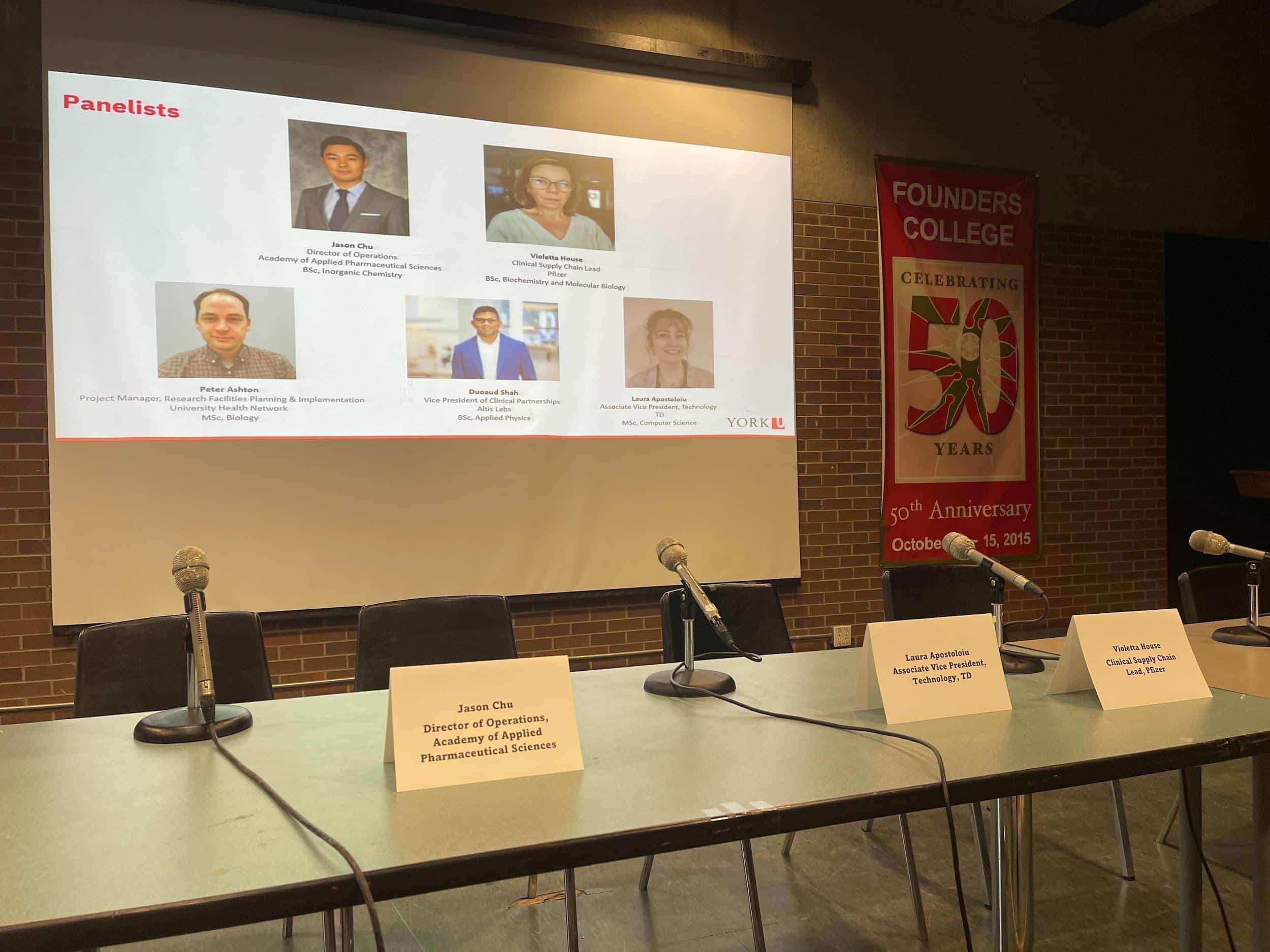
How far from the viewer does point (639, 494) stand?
4.00m

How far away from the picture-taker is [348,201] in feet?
11.6

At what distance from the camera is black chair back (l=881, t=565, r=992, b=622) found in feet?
9.71

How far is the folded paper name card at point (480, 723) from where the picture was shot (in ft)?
4.20

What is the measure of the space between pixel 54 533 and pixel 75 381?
528 millimetres

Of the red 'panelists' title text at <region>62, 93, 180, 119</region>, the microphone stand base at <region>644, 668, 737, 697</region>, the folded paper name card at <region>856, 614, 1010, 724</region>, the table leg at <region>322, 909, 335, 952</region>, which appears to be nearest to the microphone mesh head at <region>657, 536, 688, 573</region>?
the microphone stand base at <region>644, 668, 737, 697</region>

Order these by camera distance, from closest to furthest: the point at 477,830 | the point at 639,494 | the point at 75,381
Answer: the point at 477,830, the point at 75,381, the point at 639,494

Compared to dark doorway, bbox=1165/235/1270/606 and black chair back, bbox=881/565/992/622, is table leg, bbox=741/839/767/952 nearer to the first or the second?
black chair back, bbox=881/565/992/622

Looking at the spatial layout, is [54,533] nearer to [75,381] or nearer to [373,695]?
[75,381]

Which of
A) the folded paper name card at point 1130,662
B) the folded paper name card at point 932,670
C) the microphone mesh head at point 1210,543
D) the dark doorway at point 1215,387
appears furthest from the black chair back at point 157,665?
the dark doorway at point 1215,387

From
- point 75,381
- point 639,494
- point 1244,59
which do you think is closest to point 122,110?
point 75,381

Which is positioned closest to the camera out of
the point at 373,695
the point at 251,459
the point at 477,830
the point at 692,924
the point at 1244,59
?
the point at 477,830

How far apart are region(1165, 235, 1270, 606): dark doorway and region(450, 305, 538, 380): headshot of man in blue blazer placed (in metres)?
3.72

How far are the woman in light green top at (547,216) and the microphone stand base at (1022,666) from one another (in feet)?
8.30

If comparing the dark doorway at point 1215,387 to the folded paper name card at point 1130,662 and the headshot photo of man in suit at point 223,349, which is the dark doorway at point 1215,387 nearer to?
the folded paper name card at point 1130,662
